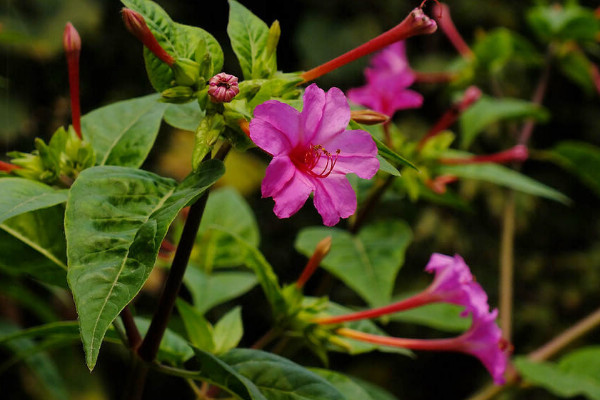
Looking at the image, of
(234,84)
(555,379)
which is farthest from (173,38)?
(555,379)

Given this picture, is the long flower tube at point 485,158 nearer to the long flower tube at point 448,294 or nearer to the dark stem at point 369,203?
the dark stem at point 369,203

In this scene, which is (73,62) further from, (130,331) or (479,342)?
(479,342)

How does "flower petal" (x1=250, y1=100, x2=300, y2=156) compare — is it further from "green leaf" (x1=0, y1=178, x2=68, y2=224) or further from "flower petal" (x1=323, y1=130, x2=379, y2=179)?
"green leaf" (x1=0, y1=178, x2=68, y2=224)

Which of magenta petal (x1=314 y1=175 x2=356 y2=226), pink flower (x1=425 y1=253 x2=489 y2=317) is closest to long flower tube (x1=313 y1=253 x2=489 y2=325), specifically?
pink flower (x1=425 y1=253 x2=489 y2=317)

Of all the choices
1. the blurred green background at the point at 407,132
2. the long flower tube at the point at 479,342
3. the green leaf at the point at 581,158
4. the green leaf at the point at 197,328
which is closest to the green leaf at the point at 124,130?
the green leaf at the point at 197,328

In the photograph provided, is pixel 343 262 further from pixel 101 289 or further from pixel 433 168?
pixel 101 289
